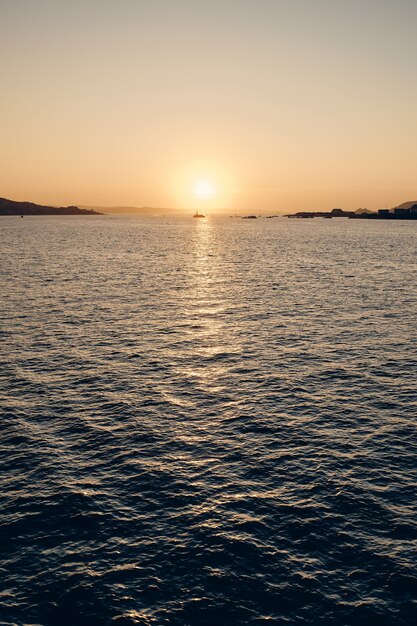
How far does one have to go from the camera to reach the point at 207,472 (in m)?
32.0

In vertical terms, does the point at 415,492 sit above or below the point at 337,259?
below

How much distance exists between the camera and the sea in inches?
874

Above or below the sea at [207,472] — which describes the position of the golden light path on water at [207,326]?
above

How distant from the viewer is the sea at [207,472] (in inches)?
874

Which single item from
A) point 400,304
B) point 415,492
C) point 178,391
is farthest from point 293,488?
point 400,304

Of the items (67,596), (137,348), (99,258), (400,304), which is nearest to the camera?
(67,596)

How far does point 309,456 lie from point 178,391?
50.3 feet

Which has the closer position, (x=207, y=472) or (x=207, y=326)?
(x=207, y=472)

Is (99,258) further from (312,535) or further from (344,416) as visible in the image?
(312,535)

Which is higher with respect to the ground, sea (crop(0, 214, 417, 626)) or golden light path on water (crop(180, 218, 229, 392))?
golden light path on water (crop(180, 218, 229, 392))

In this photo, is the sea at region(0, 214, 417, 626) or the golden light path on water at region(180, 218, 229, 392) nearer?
the sea at region(0, 214, 417, 626)

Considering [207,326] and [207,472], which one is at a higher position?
[207,326]

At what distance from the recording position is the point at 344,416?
40250mm

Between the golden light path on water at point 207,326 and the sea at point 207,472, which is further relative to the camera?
the golden light path on water at point 207,326
